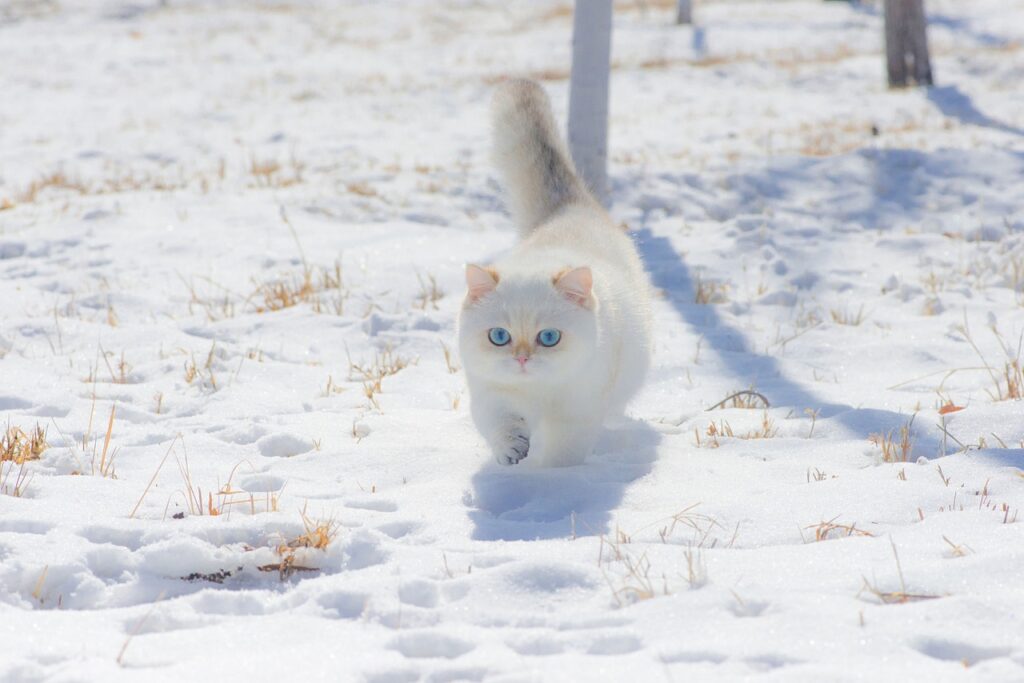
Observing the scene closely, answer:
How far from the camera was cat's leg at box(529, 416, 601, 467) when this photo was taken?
12.8 ft

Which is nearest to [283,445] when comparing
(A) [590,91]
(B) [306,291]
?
(B) [306,291]

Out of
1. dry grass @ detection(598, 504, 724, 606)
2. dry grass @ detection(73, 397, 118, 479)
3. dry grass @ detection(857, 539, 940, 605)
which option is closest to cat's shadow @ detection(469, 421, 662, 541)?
dry grass @ detection(598, 504, 724, 606)

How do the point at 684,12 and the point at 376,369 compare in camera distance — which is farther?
the point at 684,12

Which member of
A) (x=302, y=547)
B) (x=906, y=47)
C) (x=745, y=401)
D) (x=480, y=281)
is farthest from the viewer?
(x=906, y=47)

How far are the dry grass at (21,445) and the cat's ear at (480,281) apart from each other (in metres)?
1.69

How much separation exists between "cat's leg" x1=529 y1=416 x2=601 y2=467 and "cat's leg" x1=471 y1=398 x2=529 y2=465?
0.12 meters

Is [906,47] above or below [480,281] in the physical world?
above

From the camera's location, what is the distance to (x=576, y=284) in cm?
381

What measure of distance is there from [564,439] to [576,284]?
1.96ft

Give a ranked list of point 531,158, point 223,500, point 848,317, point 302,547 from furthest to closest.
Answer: point 848,317 < point 531,158 < point 223,500 < point 302,547

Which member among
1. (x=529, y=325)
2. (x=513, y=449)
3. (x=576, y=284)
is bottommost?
(x=513, y=449)

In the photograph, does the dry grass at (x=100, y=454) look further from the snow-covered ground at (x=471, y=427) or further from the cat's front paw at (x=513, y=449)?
the cat's front paw at (x=513, y=449)

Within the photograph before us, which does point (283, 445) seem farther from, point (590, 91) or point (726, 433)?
point (590, 91)

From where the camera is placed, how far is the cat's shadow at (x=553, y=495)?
10.3 feet
